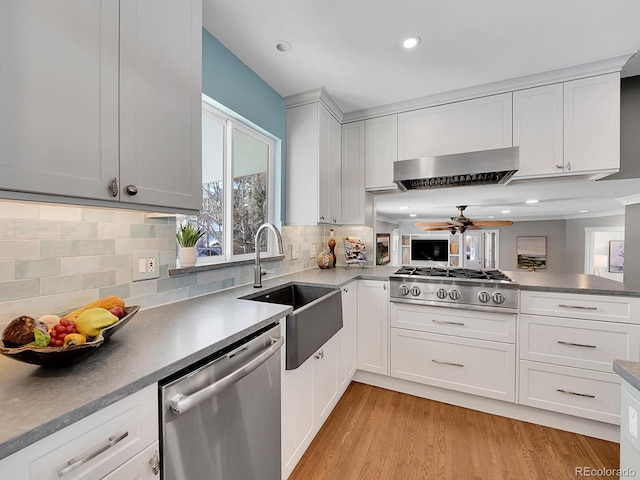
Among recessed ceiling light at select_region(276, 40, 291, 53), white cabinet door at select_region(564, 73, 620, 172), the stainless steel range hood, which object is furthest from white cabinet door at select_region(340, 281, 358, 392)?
white cabinet door at select_region(564, 73, 620, 172)

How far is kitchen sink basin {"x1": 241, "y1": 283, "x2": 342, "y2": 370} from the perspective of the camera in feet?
4.33

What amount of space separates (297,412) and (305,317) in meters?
0.50

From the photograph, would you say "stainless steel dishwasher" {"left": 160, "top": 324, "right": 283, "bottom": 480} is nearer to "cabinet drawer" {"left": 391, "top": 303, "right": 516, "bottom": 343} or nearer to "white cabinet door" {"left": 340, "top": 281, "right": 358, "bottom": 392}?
"white cabinet door" {"left": 340, "top": 281, "right": 358, "bottom": 392}

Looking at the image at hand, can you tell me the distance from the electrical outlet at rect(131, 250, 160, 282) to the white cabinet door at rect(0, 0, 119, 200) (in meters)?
0.46

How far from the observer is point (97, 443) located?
589 millimetres

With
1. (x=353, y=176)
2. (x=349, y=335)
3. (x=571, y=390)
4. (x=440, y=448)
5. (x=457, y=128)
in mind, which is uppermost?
(x=457, y=128)

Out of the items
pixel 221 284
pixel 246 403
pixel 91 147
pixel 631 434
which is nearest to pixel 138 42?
pixel 91 147

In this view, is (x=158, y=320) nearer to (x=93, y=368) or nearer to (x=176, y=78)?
(x=93, y=368)

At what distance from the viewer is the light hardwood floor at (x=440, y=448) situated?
1484 mm

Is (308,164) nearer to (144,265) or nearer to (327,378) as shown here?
(144,265)

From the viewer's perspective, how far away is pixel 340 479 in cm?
143

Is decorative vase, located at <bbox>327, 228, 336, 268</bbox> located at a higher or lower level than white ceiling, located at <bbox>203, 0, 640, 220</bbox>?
lower

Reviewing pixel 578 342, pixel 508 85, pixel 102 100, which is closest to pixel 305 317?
pixel 102 100

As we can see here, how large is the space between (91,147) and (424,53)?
6.49 ft
